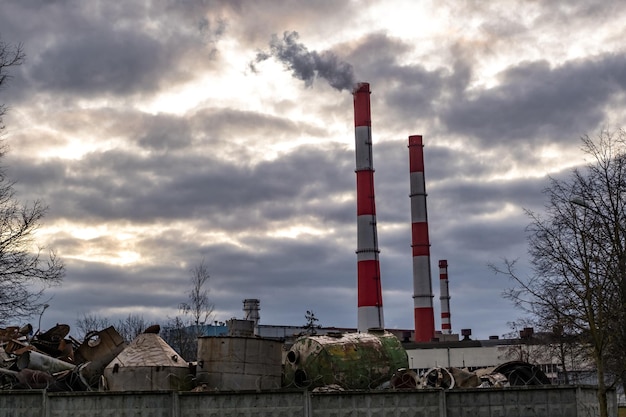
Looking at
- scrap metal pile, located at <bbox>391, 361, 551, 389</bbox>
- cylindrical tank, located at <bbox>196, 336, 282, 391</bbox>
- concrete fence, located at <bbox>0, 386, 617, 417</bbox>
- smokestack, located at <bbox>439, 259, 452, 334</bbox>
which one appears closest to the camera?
concrete fence, located at <bbox>0, 386, 617, 417</bbox>

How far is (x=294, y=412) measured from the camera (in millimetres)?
13695

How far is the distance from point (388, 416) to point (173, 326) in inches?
2018

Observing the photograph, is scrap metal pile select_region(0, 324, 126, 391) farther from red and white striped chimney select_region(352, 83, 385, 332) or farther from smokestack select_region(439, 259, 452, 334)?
smokestack select_region(439, 259, 452, 334)

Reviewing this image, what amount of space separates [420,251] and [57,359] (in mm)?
40838

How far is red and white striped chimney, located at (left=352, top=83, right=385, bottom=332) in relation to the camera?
49812mm

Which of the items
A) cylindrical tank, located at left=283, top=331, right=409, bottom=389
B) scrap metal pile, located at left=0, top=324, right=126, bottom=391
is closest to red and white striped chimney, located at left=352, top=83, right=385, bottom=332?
cylindrical tank, located at left=283, top=331, right=409, bottom=389

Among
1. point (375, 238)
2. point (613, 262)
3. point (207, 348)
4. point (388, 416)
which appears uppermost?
point (375, 238)

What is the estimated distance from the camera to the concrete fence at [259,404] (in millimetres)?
13609

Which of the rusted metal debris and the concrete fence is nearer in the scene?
the concrete fence

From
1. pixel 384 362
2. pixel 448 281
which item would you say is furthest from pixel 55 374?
pixel 448 281

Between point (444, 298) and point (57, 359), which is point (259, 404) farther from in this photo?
point (444, 298)

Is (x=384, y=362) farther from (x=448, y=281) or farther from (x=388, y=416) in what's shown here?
(x=448, y=281)

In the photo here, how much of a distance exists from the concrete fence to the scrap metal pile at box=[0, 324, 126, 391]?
529 centimetres

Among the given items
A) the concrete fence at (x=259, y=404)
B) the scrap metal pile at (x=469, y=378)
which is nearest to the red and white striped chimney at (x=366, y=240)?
the scrap metal pile at (x=469, y=378)
